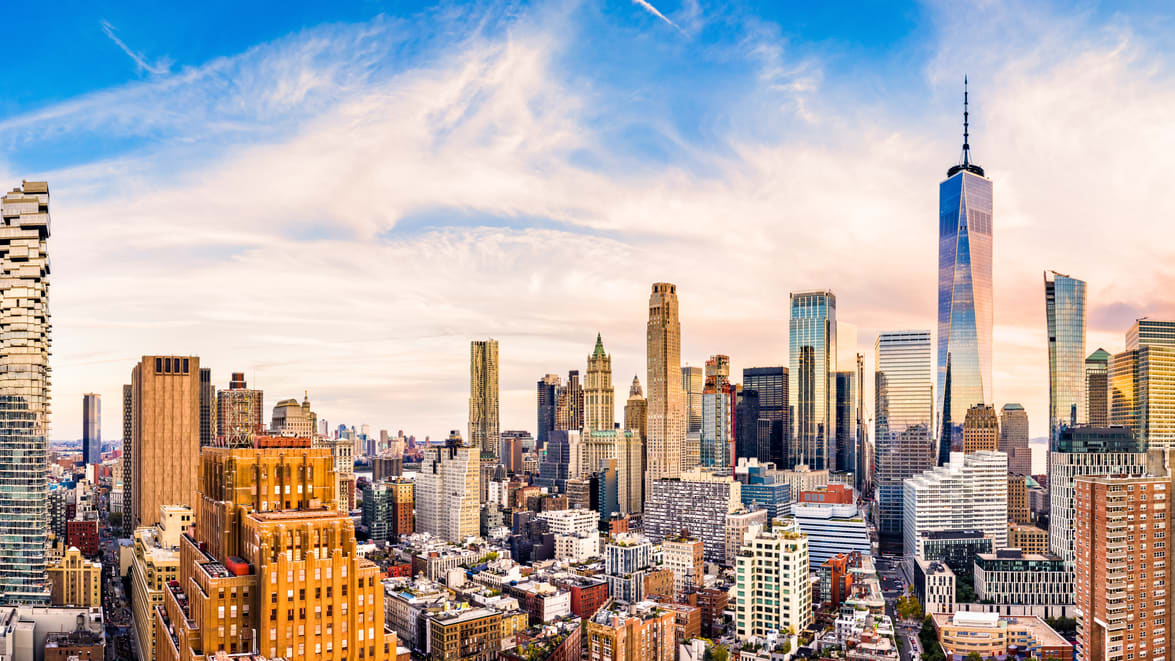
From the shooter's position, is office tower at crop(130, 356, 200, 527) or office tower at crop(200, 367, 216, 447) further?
office tower at crop(200, 367, 216, 447)

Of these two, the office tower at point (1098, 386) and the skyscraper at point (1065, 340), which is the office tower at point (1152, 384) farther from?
the skyscraper at point (1065, 340)

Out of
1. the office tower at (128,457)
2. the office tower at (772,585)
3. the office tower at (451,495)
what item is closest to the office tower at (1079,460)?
the office tower at (772,585)

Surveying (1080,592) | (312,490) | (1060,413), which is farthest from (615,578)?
(1060,413)

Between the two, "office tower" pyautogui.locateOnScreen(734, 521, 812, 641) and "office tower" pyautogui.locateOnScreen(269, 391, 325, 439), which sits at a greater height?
"office tower" pyautogui.locateOnScreen(269, 391, 325, 439)

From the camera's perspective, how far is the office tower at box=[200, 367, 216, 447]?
157625 millimetres

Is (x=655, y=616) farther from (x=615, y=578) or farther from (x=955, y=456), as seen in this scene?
(x=955, y=456)

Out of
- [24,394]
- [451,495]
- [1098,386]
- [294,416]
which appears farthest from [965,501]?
[24,394]

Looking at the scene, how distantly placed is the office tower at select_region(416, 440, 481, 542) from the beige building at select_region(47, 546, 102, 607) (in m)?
62.5

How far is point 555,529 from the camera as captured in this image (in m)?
148

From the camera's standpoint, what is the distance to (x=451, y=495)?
15312cm

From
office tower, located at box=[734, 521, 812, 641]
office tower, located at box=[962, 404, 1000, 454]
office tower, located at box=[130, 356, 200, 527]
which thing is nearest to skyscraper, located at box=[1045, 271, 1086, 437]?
office tower, located at box=[962, 404, 1000, 454]

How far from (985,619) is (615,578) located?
4037 centimetres

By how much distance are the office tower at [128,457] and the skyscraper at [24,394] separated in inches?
2033

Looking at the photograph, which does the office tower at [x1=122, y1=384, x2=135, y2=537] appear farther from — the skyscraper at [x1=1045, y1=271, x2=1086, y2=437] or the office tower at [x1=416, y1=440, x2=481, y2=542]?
the skyscraper at [x1=1045, y1=271, x2=1086, y2=437]
